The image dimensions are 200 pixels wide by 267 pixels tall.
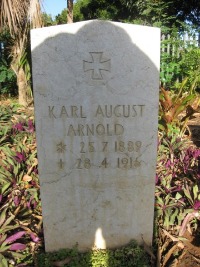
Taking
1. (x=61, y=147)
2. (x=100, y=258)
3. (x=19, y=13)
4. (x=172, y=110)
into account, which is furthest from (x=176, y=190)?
(x=19, y=13)

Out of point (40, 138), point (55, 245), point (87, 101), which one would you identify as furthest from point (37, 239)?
point (87, 101)

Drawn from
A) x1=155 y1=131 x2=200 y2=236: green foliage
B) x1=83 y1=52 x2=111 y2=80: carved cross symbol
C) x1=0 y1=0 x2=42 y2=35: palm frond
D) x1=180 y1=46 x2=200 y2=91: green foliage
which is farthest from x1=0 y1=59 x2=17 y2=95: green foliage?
x1=83 y1=52 x2=111 y2=80: carved cross symbol

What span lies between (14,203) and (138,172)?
1.04m

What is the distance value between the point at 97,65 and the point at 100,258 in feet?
4.34

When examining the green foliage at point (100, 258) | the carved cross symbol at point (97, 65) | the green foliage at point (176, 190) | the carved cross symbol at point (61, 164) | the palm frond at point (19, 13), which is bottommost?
the green foliage at point (100, 258)

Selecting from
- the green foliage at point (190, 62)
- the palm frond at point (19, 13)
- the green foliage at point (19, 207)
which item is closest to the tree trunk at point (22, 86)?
the palm frond at point (19, 13)

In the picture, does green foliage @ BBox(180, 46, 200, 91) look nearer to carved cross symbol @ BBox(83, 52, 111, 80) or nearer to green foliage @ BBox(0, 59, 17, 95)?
green foliage @ BBox(0, 59, 17, 95)

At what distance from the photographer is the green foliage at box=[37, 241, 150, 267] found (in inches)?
83.0

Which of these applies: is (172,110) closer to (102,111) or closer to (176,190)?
(176,190)

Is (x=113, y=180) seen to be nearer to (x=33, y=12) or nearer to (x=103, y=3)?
(x=33, y=12)

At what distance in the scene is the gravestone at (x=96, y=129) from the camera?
1.81m

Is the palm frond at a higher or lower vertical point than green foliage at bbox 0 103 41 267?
higher

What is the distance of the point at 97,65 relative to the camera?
1828 mm

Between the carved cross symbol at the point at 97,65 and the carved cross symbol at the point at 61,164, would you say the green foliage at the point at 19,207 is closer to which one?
the carved cross symbol at the point at 61,164
